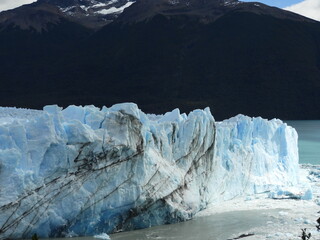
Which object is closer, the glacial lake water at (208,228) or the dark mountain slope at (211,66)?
the glacial lake water at (208,228)

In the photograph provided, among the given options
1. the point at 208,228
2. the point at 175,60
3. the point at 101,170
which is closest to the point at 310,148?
the point at 208,228

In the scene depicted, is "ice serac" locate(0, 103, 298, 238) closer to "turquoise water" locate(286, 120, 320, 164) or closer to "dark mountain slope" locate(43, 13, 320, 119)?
"turquoise water" locate(286, 120, 320, 164)

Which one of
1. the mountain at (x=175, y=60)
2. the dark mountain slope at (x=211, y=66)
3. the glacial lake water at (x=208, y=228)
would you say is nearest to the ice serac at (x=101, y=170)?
the glacial lake water at (x=208, y=228)

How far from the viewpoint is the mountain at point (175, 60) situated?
72.4 meters

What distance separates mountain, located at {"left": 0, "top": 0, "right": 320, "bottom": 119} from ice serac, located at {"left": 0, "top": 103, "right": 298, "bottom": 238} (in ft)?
166

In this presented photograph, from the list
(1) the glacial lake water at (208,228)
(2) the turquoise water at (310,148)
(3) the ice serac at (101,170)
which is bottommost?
(2) the turquoise water at (310,148)

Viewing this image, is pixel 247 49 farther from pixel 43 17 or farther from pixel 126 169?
pixel 126 169

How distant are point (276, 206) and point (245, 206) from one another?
83 cm

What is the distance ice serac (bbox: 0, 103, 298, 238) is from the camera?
421 inches

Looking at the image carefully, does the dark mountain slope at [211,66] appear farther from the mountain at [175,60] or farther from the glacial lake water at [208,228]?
the glacial lake water at [208,228]

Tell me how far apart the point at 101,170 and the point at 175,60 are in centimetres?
7351

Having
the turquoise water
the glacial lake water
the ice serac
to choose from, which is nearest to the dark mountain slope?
the turquoise water

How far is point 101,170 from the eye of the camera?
1155 cm

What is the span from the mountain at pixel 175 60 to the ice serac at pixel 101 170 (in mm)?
50545
